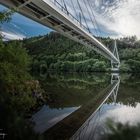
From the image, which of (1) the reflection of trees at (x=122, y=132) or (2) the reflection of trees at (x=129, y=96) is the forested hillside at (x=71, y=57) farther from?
(1) the reflection of trees at (x=122, y=132)

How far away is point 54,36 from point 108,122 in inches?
4754

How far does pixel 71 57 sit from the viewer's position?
82188mm

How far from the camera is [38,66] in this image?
7350cm

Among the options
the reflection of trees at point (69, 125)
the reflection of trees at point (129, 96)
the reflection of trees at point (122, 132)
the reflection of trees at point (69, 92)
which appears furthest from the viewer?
the reflection of trees at point (129, 96)

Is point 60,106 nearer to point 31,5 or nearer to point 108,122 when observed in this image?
point 31,5

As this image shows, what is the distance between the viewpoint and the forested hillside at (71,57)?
6800cm

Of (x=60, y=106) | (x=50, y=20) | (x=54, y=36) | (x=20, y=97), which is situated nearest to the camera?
(x=20, y=97)

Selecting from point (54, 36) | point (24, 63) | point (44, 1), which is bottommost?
point (24, 63)

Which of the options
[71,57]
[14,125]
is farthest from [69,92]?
[71,57]

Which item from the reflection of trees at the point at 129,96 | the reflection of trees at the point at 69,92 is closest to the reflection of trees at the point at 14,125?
the reflection of trees at the point at 69,92

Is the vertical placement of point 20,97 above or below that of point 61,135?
above

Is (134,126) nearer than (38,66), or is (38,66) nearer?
(134,126)

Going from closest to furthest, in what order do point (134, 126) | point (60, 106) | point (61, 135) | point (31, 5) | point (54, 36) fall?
point (134, 126) → point (61, 135) → point (60, 106) → point (31, 5) → point (54, 36)

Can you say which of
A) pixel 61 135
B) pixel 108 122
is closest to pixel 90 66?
pixel 61 135
